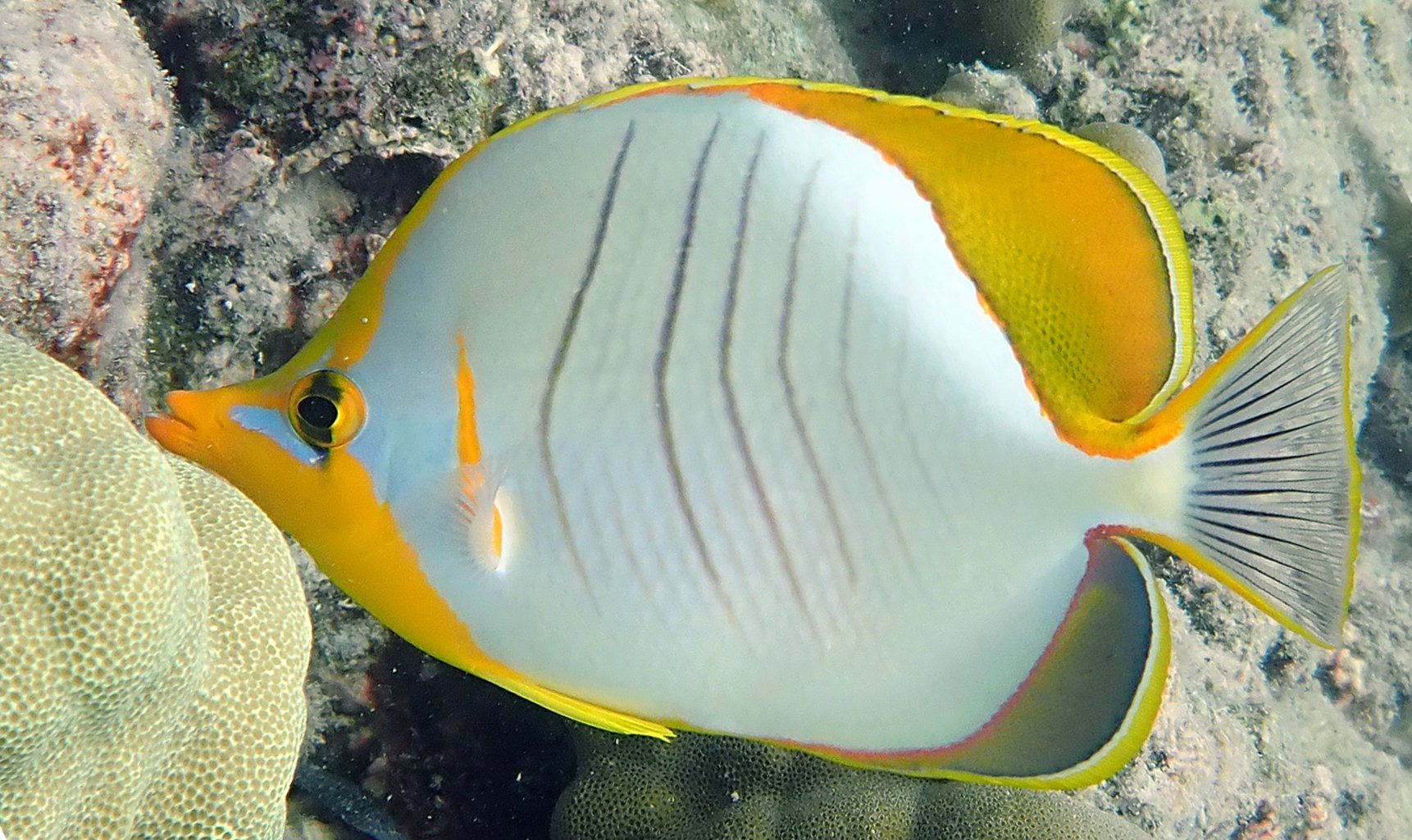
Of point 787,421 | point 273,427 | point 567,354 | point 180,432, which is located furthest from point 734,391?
point 180,432

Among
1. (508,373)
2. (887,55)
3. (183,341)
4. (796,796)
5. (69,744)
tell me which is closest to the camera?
(508,373)

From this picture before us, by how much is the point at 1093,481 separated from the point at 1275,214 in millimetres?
4333

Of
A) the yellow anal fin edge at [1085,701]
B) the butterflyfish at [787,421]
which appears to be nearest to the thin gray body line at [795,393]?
the butterflyfish at [787,421]

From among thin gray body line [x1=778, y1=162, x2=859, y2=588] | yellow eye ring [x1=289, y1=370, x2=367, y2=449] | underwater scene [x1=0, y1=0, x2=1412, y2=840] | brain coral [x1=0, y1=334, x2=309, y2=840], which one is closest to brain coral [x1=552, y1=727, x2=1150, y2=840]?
underwater scene [x1=0, y1=0, x2=1412, y2=840]

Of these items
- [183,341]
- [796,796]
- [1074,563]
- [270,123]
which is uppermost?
[1074,563]

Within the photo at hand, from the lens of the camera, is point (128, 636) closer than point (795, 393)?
No

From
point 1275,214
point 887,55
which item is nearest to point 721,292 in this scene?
point 887,55

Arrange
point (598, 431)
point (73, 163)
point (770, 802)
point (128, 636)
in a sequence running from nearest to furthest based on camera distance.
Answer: point (598, 431) → point (128, 636) → point (73, 163) → point (770, 802)

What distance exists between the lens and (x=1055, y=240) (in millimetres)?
1018

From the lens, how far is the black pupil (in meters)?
0.95

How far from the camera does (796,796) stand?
225cm

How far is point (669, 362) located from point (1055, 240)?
1.56ft

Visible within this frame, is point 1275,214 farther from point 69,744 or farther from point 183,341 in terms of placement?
point 69,744

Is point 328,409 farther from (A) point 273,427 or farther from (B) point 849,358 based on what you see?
(B) point 849,358
